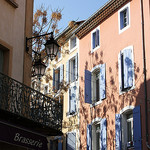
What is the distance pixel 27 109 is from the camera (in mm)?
12312

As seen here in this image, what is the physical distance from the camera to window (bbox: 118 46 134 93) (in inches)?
815

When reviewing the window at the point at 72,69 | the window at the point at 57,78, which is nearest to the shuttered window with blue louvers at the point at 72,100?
the window at the point at 72,69

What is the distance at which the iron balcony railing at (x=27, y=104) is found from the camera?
11.6 meters

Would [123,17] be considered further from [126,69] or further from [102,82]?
[102,82]

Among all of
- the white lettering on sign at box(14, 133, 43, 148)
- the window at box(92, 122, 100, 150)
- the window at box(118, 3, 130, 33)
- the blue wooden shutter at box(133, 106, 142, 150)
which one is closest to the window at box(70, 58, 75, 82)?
the window at box(92, 122, 100, 150)

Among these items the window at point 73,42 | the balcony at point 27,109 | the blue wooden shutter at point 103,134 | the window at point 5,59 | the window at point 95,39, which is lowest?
the balcony at point 27,109

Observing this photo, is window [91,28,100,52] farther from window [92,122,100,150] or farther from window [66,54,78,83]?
window [92,122,100,150]

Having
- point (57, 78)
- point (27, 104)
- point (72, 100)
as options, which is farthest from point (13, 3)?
point (57, 78)

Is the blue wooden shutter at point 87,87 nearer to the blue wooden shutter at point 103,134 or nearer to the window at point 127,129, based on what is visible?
the blue wooden shutter at point 103,134

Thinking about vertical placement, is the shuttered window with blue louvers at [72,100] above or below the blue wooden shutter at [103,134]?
above

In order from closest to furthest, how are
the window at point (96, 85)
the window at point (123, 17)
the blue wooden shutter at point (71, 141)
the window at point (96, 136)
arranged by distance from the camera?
the window at point (123, 17), the window at point (96, 136), the window at point (96, 85), the blue wooden shutter at point (71, 141)

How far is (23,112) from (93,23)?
13454 millimetres

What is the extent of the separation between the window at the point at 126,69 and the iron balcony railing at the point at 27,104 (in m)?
7.59

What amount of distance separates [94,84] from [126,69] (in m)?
3.44
